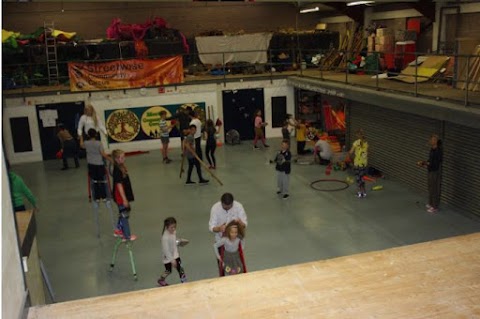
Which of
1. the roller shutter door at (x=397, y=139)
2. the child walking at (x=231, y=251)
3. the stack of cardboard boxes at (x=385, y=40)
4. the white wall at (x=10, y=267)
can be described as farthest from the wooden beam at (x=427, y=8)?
the white wall at (x=10, y=267)

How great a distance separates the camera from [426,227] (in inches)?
384

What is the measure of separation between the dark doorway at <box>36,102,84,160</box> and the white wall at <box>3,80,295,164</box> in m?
0.17

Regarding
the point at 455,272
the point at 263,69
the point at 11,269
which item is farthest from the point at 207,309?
the point at 263,69

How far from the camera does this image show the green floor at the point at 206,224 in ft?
27.6

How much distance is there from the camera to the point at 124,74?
17.6 metres

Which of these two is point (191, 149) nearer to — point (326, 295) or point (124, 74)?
point (124, 74)

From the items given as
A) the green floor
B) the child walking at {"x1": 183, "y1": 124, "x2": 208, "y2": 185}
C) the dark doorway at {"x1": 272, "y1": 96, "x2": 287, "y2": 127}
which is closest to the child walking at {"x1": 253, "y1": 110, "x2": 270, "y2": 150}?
the dark doorway at {"x1": 272, "y1": 96, "x2": 287, "y2": 127}

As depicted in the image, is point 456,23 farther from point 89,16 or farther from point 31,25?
point 31,25

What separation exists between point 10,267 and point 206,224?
685 cm

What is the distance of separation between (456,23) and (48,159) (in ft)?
49.0

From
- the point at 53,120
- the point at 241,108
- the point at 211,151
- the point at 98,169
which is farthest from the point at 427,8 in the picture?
the point at 53,120

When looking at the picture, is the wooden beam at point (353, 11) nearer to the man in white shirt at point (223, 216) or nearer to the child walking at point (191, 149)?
the child walking at point (191, 149)

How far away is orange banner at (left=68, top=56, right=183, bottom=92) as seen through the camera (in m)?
17.2

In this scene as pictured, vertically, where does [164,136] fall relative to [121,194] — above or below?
below
